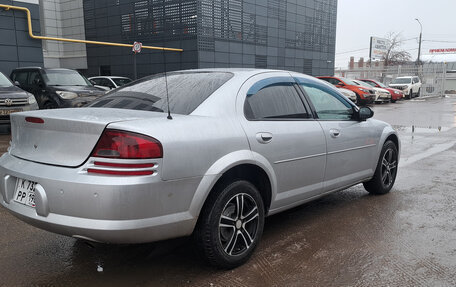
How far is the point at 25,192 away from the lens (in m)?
2.75

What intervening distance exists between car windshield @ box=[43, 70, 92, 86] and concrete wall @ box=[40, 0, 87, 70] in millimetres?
21698

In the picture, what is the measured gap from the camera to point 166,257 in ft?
10.8

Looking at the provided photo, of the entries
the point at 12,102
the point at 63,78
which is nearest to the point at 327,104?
the point at 12,102

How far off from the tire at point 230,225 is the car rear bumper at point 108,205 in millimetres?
204

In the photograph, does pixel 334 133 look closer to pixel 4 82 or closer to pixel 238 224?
pixel 238 224

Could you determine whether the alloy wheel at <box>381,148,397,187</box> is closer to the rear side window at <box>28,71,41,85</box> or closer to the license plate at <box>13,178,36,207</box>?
the license plate at <box>13,178,36,207</box>

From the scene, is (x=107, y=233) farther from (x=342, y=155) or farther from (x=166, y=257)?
(x=342, y=155)

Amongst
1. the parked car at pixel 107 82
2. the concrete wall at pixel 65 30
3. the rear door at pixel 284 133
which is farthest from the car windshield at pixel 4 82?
the concrete wall at pixel 65 30

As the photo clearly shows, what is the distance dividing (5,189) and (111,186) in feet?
3.41

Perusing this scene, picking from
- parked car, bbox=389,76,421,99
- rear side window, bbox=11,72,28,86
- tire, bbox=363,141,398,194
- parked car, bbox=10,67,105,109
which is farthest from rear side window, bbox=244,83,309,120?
parked car, bbox=389,76,421,99

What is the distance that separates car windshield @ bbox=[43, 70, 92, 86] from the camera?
1137cm

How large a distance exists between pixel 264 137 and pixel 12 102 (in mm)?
8372

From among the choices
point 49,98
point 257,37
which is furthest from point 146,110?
point 257,37

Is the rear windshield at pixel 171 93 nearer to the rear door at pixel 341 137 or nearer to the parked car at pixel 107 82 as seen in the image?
the rear door at pixel 341 137
